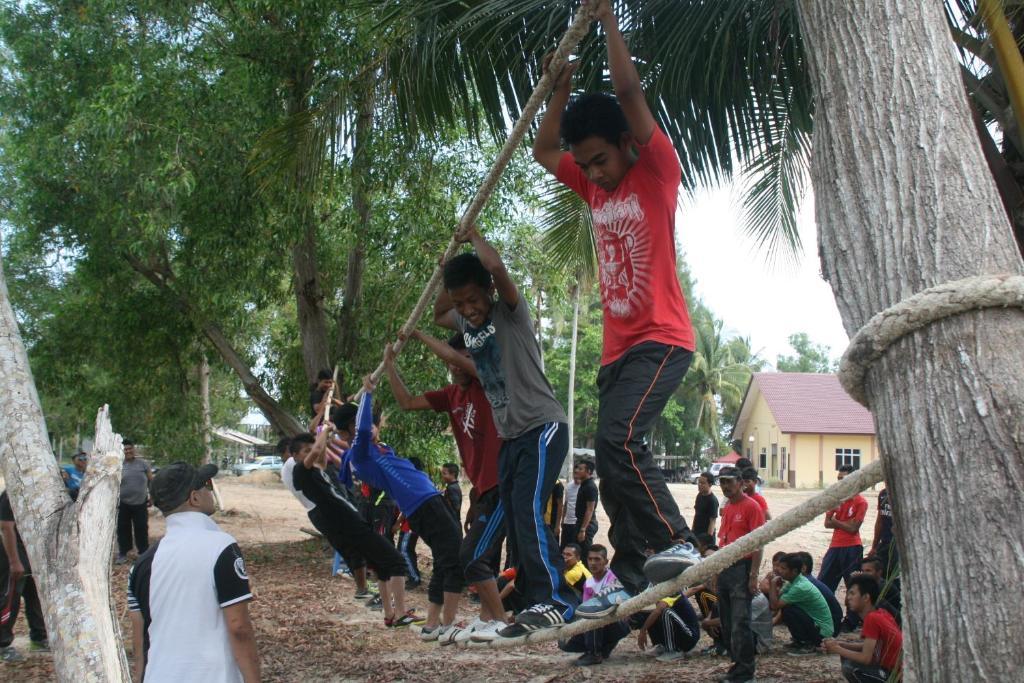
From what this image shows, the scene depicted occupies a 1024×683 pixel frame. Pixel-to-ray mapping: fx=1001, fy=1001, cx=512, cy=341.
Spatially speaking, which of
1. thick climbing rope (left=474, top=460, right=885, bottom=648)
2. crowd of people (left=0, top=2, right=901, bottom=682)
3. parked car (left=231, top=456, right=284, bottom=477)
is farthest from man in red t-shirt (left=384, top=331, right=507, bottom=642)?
parked car (left=231, top=456, right=284, bottom=477)

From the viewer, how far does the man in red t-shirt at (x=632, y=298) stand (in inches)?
132

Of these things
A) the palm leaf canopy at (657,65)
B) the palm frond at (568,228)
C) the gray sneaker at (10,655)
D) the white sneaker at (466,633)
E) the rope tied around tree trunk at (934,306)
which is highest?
the palm leaf canopy at (657,65)

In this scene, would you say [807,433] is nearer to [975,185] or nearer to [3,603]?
[3,603]

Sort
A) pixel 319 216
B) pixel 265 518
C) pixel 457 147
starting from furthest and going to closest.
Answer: pixel 265 518
pixel 319 216
pixel 457 147

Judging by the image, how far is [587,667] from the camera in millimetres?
7902

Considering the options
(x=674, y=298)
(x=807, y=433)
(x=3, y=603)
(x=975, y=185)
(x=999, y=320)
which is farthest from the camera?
(x=807, y=433)

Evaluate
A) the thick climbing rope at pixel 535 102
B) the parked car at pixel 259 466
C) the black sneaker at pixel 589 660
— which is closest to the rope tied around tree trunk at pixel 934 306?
the thick climbing rope at pixel 535 102

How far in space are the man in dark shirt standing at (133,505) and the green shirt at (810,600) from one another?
8618 mm

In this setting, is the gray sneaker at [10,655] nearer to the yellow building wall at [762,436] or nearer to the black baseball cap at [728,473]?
the black baseball cap at [728,473]

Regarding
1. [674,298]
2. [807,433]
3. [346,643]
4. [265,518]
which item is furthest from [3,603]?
[807,433]

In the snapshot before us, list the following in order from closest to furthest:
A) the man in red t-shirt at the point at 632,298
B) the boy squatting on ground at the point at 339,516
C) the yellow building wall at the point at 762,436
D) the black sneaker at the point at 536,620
A: 1. the man in red t-shirt at the point at 632,298
2. the black sneaker at the point at 536,620
3. the boy squatting on ground at the point at 339,516
4. the yellow building wall at the point at 762,436

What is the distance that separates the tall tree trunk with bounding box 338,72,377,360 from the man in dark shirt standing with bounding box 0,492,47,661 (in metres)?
4.03

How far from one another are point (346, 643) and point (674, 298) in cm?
645

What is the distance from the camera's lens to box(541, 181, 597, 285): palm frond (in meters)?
7.61
